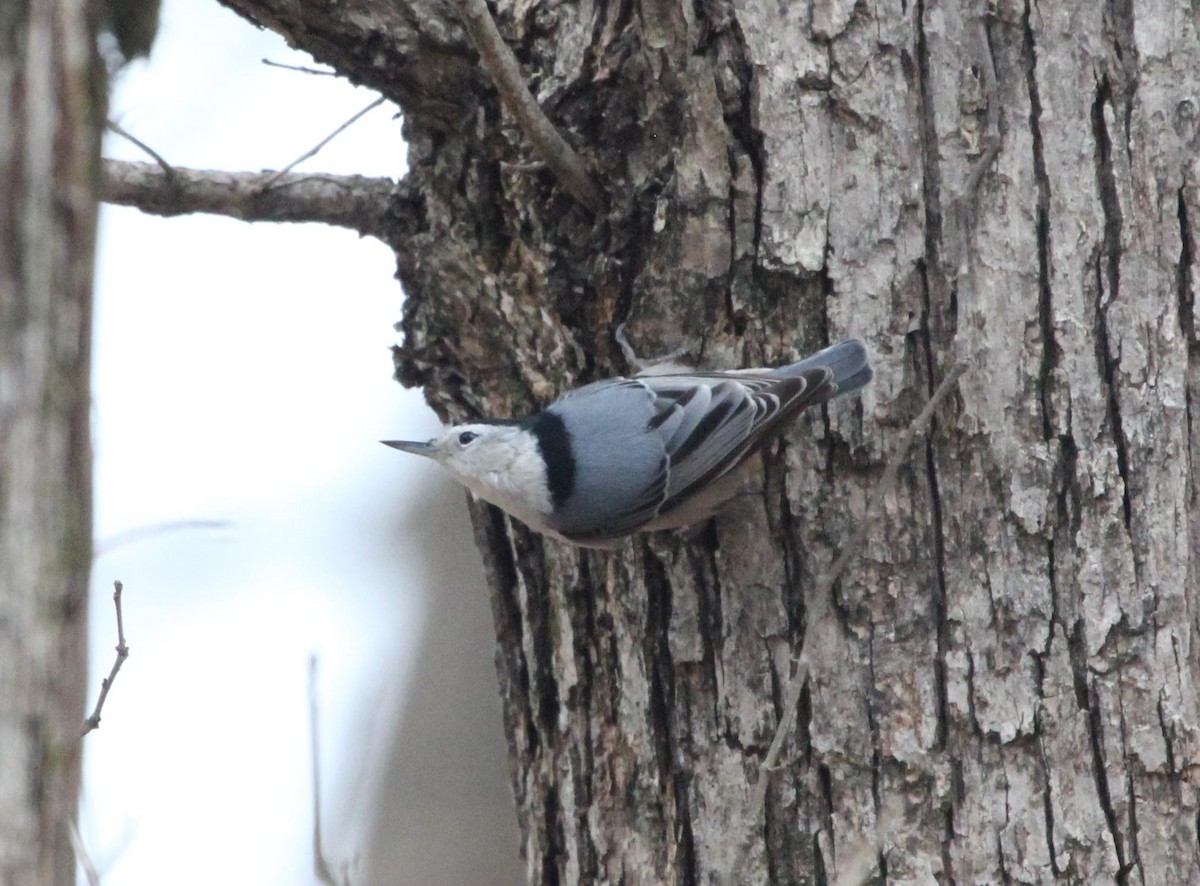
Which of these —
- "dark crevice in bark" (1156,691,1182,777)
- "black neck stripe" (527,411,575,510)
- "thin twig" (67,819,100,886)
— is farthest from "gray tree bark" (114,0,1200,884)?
"thin twig" (67,819,100,886)

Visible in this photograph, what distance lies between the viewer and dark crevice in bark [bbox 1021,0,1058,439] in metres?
2.01

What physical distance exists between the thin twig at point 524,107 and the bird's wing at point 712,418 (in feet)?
1.18

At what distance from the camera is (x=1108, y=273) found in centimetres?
200

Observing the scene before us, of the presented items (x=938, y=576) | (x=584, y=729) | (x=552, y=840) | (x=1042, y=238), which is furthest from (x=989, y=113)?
(x=552, y=840)

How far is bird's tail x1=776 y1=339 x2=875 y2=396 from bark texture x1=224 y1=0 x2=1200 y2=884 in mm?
36

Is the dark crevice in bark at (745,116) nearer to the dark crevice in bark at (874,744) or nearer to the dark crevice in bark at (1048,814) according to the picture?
the dark crevice in bark at (874,744)

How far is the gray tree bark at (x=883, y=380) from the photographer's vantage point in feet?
6.42

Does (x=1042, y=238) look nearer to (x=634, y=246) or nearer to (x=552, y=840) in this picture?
(x=634, y=246)

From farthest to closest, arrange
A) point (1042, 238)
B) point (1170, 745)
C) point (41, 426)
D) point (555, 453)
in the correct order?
point (555, 453) < point (1042, 238) < point (1170, 745) < point (41, 426)

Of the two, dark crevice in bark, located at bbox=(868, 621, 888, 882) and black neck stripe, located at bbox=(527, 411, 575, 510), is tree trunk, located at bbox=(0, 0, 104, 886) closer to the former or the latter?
dark crevice in bark, located at bbox=(868, 621, 888, 882)

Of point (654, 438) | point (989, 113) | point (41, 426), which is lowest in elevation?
point (41, 426)

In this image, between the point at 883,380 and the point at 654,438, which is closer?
the point at 883,380

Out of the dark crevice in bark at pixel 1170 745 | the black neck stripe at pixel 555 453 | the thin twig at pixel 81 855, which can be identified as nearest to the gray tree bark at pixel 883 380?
the dark crevice in bark at pixel 1170 745

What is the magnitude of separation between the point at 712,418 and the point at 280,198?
0.92m
